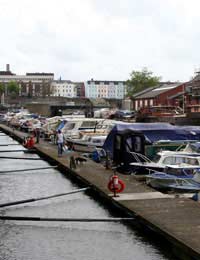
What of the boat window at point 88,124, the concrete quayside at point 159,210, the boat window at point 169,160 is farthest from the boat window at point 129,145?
the boat window at point 88,124

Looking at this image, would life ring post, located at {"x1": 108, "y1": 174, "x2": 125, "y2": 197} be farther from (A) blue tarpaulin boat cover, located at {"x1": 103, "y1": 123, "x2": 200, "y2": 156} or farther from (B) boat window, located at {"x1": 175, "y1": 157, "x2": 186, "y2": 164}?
(A) blue tarpaulin boat cover, located at {"x1": 103, "y1": 123, "x2": 200, "y2": 156}

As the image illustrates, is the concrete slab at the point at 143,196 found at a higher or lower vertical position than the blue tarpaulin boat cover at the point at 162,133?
lower

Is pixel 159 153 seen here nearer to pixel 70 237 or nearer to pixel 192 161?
pixel 192 161

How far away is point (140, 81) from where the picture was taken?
15588 centimetres

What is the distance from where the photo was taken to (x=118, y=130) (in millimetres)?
32312

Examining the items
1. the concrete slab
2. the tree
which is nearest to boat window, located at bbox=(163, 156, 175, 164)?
the concrete slab

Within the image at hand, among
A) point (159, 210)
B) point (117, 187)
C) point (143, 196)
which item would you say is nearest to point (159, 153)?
point (117, 187)

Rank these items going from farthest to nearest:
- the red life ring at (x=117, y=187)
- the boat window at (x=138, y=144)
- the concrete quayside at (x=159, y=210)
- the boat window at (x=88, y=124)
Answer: the boat window at (x=88, y=124) → the boat window at (x=138, y=144) → the red life ring at (x=117, y=187) → the concrete quayside at (x=159, y=210)

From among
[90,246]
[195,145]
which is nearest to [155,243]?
[90,246]

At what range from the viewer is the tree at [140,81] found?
155000 mm

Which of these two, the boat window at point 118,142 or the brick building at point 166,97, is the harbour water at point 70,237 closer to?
the boat window at point 118,142

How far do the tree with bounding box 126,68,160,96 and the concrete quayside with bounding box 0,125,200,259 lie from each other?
12643 centimetres

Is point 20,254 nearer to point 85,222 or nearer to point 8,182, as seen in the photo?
point 85,222

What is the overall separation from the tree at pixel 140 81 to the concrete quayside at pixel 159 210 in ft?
415
